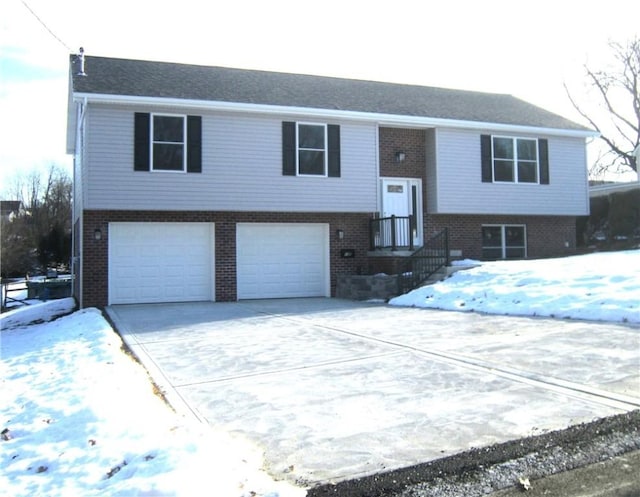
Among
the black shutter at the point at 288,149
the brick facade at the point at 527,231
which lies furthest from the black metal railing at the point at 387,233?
the black shutter at the point at 288,149

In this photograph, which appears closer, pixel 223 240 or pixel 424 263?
pixel 424 263

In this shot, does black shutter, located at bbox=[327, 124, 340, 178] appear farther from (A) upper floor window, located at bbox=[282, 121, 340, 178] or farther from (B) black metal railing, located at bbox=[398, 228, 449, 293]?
(B) black metal railing, located at bbox=[398, 228, 449, 293]

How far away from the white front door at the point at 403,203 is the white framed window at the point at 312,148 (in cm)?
213

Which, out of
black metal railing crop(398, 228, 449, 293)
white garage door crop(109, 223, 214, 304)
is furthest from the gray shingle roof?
black metal railing crop(398, 228, 449, 293)

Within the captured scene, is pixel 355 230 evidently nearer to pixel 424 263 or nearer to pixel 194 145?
pixel 424 263

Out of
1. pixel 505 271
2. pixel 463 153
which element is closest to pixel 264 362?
pixel 505 271

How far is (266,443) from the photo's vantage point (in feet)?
12.0

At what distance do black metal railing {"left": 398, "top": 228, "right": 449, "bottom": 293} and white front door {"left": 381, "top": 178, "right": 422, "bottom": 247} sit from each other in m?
1.82

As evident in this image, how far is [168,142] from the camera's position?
45.8 feet

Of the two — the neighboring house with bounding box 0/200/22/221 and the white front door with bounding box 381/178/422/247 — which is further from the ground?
the neighboring house with bounding box 0/200/22/221

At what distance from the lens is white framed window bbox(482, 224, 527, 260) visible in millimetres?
17453

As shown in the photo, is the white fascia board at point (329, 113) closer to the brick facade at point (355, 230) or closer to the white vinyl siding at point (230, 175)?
the white vinyl siding at point (230, 175)

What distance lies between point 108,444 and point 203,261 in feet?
36.8

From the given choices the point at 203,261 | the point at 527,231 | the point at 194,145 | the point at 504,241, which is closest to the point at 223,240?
the point at 203,261
